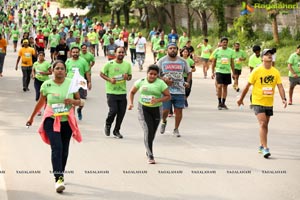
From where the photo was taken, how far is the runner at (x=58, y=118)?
911cm

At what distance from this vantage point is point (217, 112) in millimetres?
17156

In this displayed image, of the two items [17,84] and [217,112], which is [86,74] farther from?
[17,84]

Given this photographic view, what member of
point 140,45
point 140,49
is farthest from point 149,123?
point 140,49

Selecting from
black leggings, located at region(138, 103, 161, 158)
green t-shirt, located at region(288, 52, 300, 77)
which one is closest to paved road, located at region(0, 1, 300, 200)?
black leggings, located at region(138, 103, 161, 158)

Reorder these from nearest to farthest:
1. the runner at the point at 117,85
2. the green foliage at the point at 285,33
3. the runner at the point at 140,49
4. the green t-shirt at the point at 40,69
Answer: the runner at the point at 117,85, the green t-shirt at the point at 40,69, the runner at the point at 140,49, the green foliage at the point at 285,33

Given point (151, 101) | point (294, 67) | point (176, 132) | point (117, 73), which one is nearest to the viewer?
point (151, 101)

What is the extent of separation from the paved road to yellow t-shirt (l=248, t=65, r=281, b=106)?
35.6 inches

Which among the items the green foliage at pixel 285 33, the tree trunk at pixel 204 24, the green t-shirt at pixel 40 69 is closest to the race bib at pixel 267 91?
the green t-shirt at pixel 40 69

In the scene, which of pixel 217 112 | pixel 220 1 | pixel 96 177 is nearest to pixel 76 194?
pixel 96 177

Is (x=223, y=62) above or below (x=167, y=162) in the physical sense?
above

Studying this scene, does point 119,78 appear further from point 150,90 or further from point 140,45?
point 140,45

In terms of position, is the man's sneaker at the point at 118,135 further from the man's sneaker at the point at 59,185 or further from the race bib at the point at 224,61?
the race bib at the point at 224,61

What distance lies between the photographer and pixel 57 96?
9.17 m

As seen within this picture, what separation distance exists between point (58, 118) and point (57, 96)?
0.91 feet
